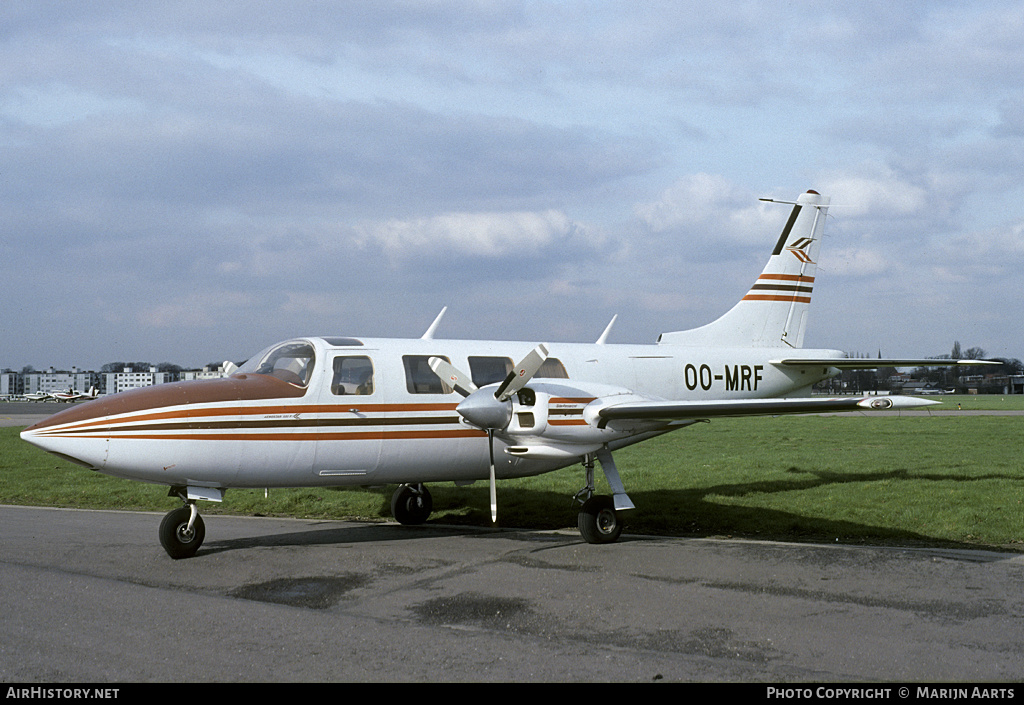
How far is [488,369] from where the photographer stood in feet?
43.0

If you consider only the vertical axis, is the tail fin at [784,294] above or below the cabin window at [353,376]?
above

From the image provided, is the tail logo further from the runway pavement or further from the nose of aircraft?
the nose of aircraft

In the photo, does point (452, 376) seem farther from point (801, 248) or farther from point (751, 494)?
point (801, 248)

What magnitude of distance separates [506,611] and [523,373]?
400cm

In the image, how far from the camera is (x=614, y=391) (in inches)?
493

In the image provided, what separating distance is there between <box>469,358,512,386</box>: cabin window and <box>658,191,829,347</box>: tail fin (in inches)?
203

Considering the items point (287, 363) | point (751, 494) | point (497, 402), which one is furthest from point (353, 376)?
point (751, 494)

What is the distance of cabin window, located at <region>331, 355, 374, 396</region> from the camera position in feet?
38.0

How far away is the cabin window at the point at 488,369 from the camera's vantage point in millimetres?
12930

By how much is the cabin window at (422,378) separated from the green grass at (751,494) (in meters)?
3.04

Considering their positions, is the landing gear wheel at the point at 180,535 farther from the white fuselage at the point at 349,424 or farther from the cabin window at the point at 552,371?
the cabin window at the point at 552,371

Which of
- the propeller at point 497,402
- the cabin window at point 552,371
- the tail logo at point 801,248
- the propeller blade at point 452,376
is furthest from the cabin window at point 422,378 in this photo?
the tail logo at point 801,248
